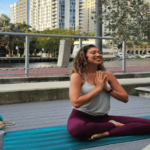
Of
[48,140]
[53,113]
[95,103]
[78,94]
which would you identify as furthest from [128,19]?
[48,140]

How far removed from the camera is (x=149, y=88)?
811 centimetres

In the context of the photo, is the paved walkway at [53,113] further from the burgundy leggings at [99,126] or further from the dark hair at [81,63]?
the dark hair at [81,63]

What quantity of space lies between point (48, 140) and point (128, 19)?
5.15 meters

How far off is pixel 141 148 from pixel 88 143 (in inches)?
23.2

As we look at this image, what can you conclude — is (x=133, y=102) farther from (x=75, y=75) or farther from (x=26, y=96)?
(x=75, y=75)

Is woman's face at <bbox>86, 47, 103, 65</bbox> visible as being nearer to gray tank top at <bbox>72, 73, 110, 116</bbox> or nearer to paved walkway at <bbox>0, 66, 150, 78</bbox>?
gray tank top at <bbox>72, 73, 110, 116</bbox>

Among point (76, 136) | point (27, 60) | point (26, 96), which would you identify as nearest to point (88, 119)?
point (76, 136)

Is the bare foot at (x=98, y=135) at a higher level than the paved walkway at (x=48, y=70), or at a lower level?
lower

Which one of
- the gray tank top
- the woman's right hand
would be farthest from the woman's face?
the gray tank top

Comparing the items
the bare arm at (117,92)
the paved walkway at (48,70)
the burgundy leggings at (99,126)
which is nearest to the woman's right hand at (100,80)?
the bare arm at (117,92)

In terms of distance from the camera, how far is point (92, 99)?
3.60 meters

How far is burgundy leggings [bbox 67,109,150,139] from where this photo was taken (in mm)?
3420

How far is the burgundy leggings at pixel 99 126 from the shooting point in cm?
342

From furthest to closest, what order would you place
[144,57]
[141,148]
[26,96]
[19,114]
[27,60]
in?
1. [144,57]
2. [27,60]
3. [26,96]
4. [19,114]
5. [141,148]
